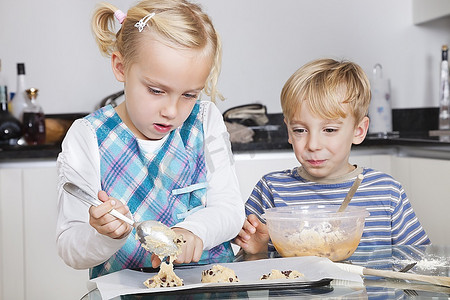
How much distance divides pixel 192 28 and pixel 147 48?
0.09 meters

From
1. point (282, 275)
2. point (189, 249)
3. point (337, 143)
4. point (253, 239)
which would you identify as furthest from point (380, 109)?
point (282, 275)

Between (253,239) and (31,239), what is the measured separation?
151 centimetres

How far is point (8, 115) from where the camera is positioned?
2.89m

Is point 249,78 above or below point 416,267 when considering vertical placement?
above

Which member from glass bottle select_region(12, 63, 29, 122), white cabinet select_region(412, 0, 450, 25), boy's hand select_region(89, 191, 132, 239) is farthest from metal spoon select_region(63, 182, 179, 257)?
white cabinet select_region(412, 0, 450, 25)

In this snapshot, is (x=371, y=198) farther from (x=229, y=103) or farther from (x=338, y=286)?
(x=229, y=103)

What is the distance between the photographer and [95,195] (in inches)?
50.8

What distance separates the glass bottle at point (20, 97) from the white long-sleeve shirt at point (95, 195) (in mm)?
1685

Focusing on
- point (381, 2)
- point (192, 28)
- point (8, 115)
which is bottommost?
point (8, 115)

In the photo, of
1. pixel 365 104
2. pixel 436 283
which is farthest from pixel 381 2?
pixel 436 283

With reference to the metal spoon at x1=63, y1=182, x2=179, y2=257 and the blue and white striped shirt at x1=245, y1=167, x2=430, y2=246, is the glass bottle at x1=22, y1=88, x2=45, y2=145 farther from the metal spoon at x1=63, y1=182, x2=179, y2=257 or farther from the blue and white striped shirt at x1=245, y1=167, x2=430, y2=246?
the metal spoon at x1=63, y1=182, x2=179, y2=257

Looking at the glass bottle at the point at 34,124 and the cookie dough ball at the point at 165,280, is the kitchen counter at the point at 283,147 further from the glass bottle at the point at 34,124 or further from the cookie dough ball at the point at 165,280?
the cookie dough ball at the point at 165,280

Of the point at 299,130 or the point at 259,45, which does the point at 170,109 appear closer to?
the point at 299,130

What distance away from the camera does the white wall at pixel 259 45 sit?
312 cm
